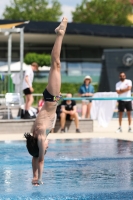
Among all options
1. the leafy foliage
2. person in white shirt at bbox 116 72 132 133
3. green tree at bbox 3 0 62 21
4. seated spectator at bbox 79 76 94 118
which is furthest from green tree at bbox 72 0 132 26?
person in white shirt at bbox 116 72 132 133

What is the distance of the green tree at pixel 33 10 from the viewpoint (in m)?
91.7

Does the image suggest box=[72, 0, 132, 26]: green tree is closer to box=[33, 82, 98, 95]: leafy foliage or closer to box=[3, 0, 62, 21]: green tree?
box=[3, 0, 62, 21]: green tree

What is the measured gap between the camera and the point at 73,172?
912 centimetres

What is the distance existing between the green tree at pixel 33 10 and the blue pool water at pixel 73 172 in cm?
7874

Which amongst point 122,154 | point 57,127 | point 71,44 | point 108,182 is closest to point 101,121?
point 57,127

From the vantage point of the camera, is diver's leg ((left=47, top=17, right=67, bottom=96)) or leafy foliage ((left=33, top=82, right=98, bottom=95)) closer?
diver's leg ((left=47, top=17, right=67, bottom=96))

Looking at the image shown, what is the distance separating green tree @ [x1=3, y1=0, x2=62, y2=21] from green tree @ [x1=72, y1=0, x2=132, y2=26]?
122 inches

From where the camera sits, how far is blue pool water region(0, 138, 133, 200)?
23.0 feet

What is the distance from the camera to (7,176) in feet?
28.3

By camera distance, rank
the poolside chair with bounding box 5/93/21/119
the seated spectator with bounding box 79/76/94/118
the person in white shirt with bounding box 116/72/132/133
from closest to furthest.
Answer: the person in white shirt with bounding box 116/72/132/133
the poolside chair with bounding box 5/93/21/119
the seated spectator with bounding box 79/76/94/118

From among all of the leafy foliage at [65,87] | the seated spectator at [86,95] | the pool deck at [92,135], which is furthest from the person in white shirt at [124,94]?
the leafy foliage at [65,87]

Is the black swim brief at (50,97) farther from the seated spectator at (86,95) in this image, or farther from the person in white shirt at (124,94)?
the seated spectator at (86,95)

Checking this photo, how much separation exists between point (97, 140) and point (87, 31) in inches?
1298

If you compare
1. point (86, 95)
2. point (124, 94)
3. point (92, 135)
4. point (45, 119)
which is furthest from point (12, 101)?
point (45, 119)
